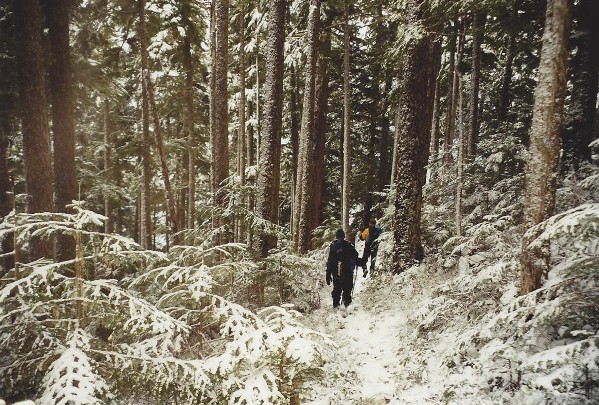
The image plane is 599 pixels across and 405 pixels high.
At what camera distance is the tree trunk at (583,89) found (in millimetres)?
10508

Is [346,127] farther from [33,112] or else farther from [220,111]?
[33,112]

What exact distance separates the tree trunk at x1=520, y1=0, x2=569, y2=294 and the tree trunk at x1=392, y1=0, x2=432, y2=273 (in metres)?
4.53

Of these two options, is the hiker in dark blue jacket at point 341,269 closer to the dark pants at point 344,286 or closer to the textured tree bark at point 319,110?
the dark pants at point 344,286

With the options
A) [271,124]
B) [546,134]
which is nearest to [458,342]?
[546,134]

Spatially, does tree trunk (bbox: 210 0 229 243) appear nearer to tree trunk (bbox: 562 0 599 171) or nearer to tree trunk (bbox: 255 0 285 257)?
tree trunk (bbox: 255 0 285 257)

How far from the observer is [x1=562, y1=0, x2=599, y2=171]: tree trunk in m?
10.5

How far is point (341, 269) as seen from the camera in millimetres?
9594

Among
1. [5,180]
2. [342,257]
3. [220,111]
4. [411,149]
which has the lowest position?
[342,257]

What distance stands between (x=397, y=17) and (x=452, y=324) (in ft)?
32.3

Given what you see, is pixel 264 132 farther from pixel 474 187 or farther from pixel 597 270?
pixel 474 187

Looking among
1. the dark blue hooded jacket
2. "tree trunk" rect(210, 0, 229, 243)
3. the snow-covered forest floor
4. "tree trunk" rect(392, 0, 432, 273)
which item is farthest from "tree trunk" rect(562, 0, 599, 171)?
"tree trunk" rect(210, 0, 229, 243)

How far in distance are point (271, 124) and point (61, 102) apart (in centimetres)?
832

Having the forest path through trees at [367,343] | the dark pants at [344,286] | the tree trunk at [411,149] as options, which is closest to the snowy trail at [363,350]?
the forest path through trees at [367,343]

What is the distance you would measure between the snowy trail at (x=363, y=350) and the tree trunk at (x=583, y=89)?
278 inches
